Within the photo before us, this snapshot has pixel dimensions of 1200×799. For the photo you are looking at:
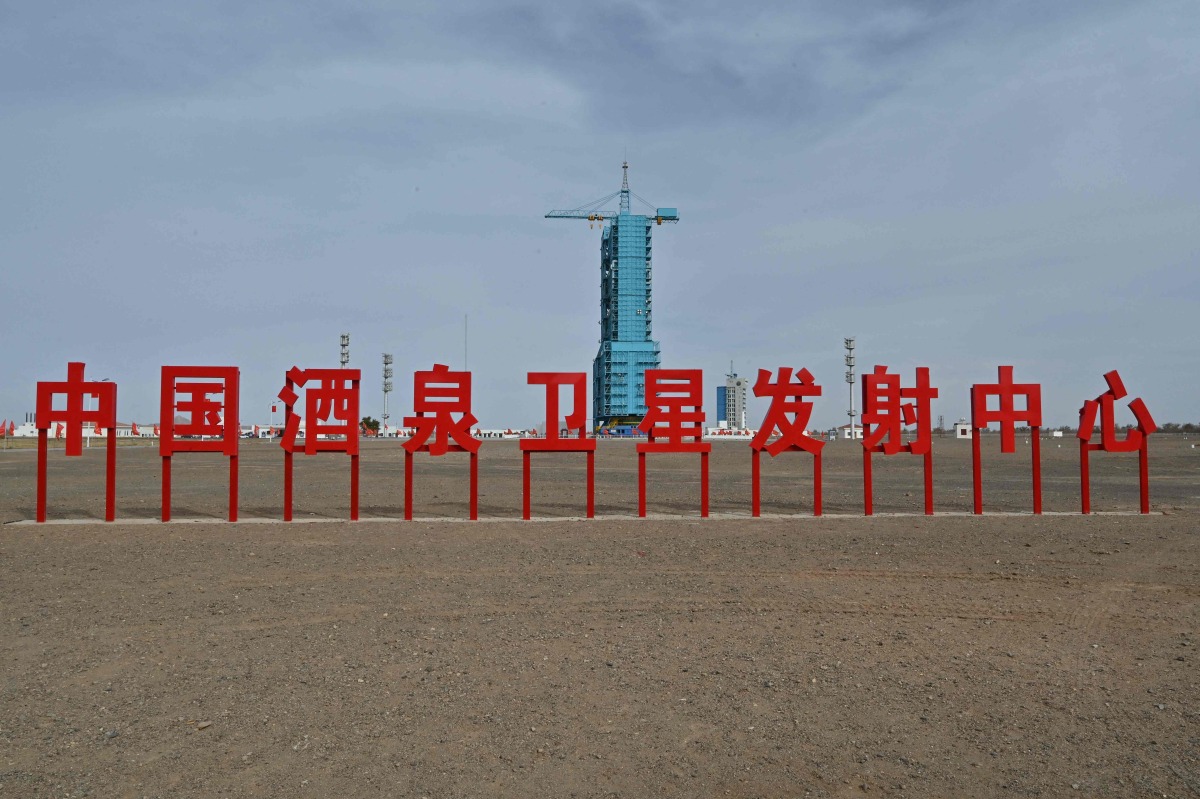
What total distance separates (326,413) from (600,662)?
1174 centimetres

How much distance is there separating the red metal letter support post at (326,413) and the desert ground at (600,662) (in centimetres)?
193

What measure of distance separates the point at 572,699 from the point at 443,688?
40.4 inches

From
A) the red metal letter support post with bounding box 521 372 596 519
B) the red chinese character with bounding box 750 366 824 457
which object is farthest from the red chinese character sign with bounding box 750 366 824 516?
the red metal letter support post with bounding box 521 372 596 519

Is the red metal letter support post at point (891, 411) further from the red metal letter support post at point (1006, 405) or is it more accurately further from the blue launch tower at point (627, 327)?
the blue launch tower at point (627, 327)

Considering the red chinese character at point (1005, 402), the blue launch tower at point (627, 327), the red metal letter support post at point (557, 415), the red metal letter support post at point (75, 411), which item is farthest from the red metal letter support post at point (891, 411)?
the blue launch tower at point (627, 327)

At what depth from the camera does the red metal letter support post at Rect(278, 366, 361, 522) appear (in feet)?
57.5

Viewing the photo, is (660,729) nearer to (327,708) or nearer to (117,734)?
(327,708)

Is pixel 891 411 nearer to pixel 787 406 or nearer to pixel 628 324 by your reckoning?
pixel 787 406

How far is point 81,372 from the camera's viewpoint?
677 inches

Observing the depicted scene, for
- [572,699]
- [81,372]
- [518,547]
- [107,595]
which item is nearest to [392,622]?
[572,699]

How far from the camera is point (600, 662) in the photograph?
7.57 m

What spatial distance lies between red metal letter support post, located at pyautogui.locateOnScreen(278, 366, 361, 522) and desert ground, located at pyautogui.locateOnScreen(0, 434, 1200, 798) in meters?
1.93

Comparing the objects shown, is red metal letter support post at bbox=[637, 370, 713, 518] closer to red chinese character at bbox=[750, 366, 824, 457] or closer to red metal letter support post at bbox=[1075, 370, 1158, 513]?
red chinese character at bbox=[750, 366, 824, 457]

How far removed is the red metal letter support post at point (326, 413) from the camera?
17.5 metres
